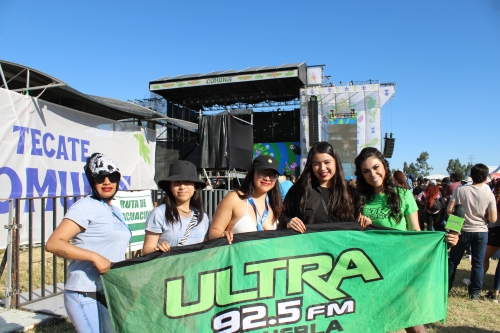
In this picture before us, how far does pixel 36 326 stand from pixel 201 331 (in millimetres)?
2252

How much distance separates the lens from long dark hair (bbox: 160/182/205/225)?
7.96 ft

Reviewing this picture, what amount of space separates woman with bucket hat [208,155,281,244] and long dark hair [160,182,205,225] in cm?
14

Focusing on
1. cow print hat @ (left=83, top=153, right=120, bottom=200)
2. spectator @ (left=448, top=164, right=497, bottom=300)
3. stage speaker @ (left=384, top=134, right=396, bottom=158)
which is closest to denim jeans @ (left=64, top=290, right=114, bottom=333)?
cow print hat @ (left=83, top=153, right=120, bottom=200)

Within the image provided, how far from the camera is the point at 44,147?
25.1ft

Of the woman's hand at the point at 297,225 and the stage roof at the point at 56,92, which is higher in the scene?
the stage roof at the point at 56,92

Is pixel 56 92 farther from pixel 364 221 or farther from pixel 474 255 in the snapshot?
pixel 474 255

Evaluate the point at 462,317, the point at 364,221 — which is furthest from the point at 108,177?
the point at 462,317

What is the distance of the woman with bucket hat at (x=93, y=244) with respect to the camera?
1960mm

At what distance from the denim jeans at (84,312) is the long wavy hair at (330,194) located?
1313mm

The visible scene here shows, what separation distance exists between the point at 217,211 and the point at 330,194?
847 millimetres

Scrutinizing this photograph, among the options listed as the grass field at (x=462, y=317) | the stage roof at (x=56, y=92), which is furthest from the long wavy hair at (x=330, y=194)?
the stage roof at (x=56, y=92)

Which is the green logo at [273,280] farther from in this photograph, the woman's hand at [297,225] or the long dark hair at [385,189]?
the long dark hair at [385,189]

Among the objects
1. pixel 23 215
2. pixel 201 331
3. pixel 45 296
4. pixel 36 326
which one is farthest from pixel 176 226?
pixel 23 215

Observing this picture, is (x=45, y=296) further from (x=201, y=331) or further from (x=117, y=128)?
(x=117, y=128)
